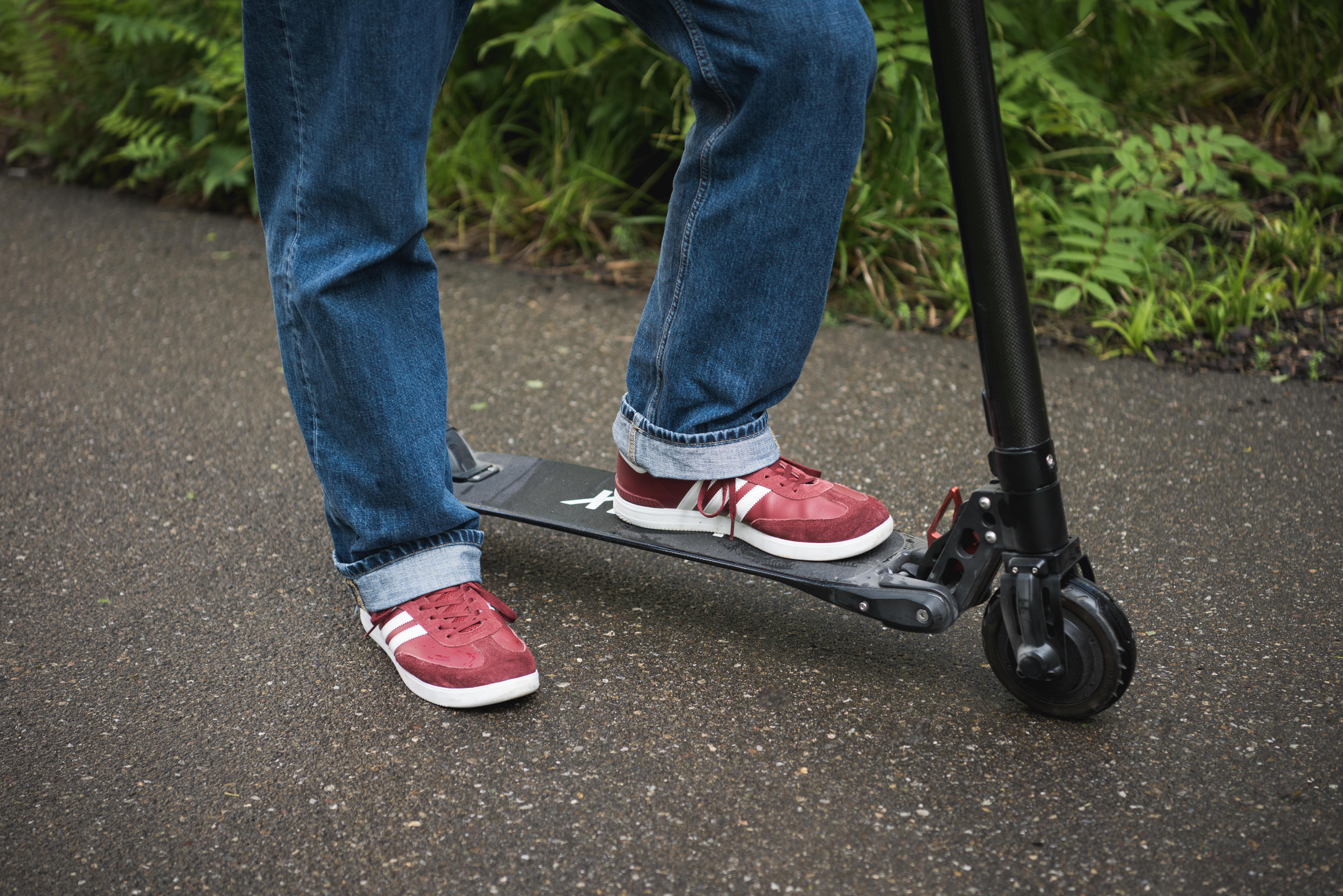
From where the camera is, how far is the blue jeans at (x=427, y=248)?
1.37m

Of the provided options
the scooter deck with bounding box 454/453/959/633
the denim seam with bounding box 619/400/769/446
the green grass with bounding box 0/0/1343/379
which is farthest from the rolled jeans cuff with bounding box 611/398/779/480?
the green grass with bounding box 0/0/1343/379

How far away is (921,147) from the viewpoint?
3477 millimetres

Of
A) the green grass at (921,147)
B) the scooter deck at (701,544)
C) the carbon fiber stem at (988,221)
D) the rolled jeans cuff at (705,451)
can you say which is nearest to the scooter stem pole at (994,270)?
the carbon fiber stem at (988,221)

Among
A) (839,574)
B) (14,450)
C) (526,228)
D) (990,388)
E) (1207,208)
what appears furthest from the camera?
(526,228)

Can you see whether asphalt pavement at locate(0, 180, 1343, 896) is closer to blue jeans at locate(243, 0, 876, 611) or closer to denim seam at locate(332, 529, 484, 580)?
denim seam at locate(332, 529, 484, 580)

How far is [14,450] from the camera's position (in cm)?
246

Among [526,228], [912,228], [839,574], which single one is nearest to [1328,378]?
[912,228]

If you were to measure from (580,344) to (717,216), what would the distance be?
1566 mm

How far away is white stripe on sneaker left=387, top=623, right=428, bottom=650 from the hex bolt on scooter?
44 cm

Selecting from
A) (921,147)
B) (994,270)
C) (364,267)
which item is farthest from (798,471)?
(921,147)

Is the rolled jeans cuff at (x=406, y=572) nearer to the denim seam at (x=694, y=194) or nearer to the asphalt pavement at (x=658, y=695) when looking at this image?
the asphalt pavement at (x=658, y=695)

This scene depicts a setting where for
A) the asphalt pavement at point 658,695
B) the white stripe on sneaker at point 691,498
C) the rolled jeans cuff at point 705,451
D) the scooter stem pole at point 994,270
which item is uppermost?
the scooter stem pole at point 994,270

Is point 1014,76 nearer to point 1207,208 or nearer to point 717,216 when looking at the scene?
point 1207,208

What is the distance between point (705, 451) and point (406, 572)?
1.58ft
